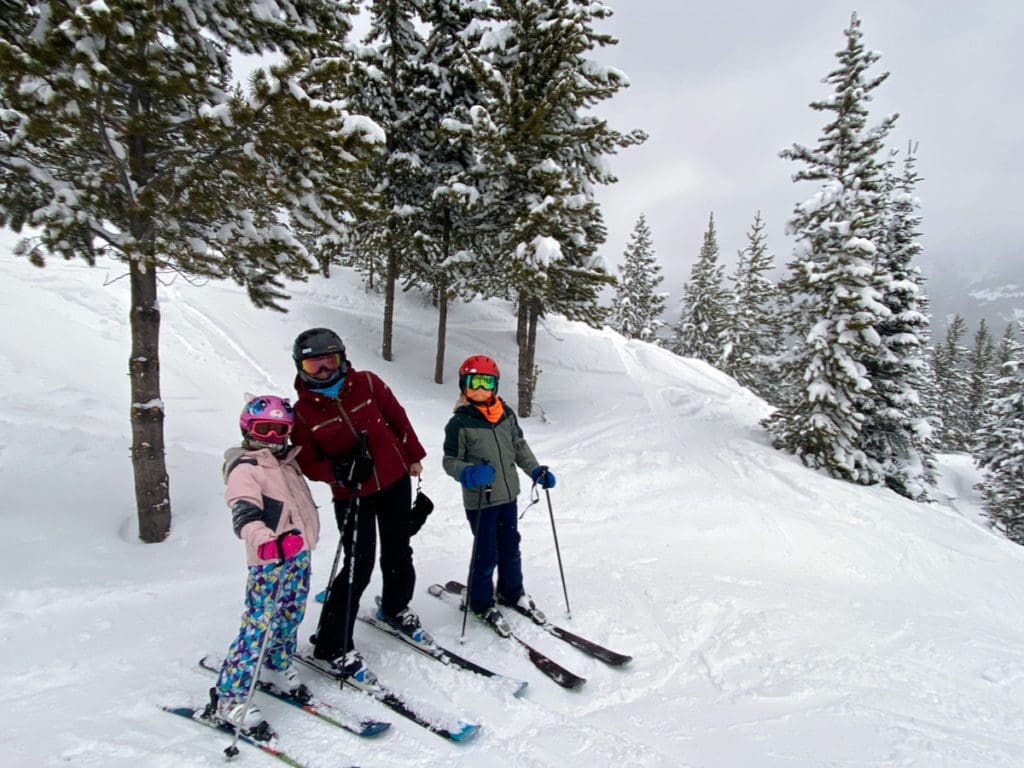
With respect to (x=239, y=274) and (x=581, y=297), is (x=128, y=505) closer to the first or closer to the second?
(x=239, y=274)

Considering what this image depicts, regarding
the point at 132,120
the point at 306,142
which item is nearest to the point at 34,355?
the point at 132,120

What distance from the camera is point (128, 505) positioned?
7266 millimetres

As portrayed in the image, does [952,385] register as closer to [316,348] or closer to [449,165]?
[449,165]

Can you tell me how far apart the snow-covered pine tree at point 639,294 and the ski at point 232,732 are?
125ft

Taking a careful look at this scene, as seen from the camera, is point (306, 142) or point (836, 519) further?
point (836, 519)

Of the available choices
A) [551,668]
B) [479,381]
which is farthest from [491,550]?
[479,381]

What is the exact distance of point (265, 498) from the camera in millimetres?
3543

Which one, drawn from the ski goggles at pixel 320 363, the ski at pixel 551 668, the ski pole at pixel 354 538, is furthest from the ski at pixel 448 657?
the ski goggles at pixel 320 363

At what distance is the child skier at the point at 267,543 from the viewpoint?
334cm

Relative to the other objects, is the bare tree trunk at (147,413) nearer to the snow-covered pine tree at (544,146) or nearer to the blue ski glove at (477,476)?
the blue ski glove at (477,476)

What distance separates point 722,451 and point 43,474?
13692 mm

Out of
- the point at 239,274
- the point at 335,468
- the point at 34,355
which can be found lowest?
the point at 335,468

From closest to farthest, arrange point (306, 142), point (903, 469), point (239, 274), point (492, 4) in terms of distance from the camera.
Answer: point (306, 142) < point (239, 274) < point (492, 4) < point (903, 469)

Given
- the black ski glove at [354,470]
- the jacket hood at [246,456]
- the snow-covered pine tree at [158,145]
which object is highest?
the snow-covered pine tree at [158,145]
